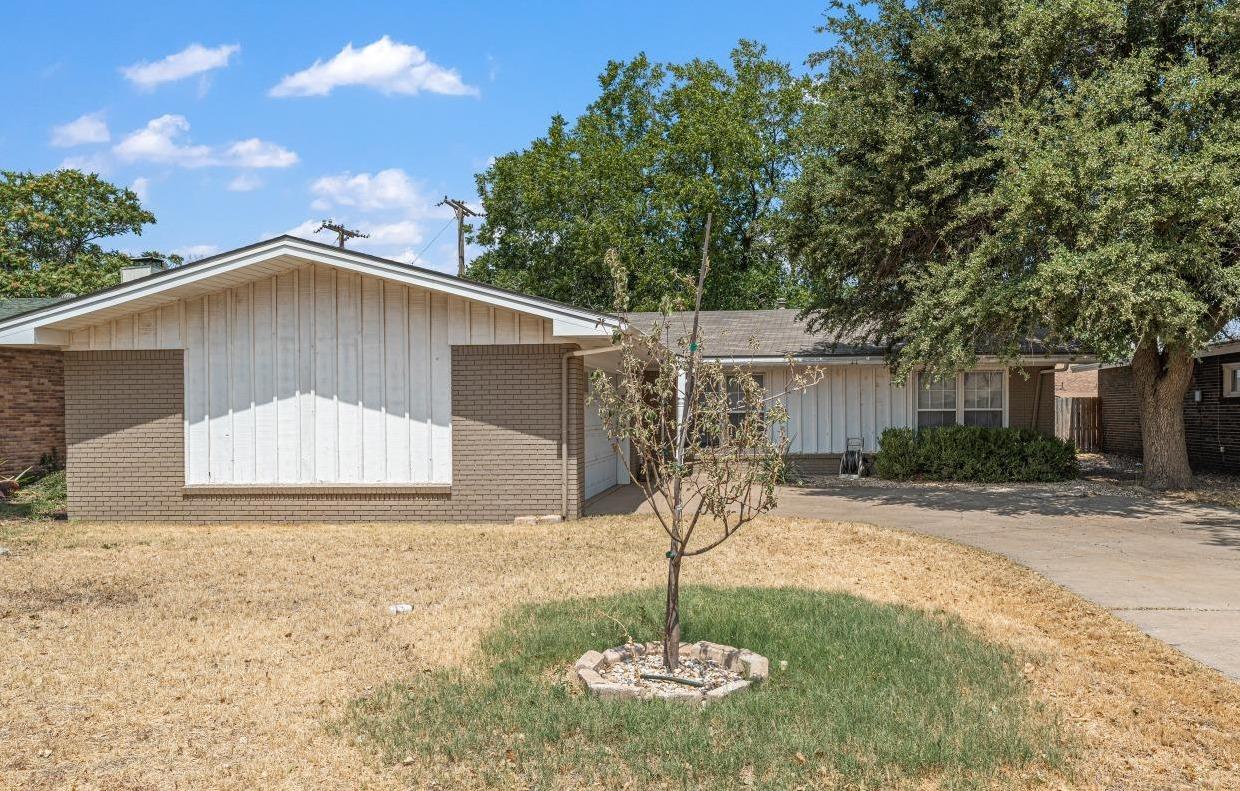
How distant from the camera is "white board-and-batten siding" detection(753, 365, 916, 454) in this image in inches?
744

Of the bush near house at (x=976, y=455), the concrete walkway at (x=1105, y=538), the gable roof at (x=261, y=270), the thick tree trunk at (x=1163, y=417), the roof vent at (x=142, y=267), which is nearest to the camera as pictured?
the concrete walkway at (x=1105, y=538)

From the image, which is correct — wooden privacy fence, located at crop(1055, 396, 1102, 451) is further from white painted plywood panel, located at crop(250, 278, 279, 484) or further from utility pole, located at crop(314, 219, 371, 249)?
utility pole, located at crop(314, 219, 371, 249)

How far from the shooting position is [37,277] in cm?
3238

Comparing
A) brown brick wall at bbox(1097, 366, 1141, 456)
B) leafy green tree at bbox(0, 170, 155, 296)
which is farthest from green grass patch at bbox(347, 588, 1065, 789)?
leafy green tree at bbox(0, 170, 155, 296)

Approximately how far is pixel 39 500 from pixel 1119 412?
82.8 ft

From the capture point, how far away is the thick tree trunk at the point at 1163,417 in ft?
51.8

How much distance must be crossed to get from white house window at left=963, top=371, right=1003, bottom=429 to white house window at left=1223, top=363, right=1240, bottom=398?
5.06m

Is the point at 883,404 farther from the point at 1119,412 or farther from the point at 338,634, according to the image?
the point at 338,634

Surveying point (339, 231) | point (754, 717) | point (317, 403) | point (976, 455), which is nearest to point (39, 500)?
point (317, 403)

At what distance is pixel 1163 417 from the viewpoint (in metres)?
16.0

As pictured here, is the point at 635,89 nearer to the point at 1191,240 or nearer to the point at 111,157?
the point at 111,157

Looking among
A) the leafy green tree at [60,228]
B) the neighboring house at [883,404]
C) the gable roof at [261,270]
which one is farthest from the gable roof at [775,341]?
the leafy green tree at [60,228]

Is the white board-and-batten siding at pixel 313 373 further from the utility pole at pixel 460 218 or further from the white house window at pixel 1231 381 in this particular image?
the utility pole at pixel 460 218

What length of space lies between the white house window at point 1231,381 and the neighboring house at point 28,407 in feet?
75.9
